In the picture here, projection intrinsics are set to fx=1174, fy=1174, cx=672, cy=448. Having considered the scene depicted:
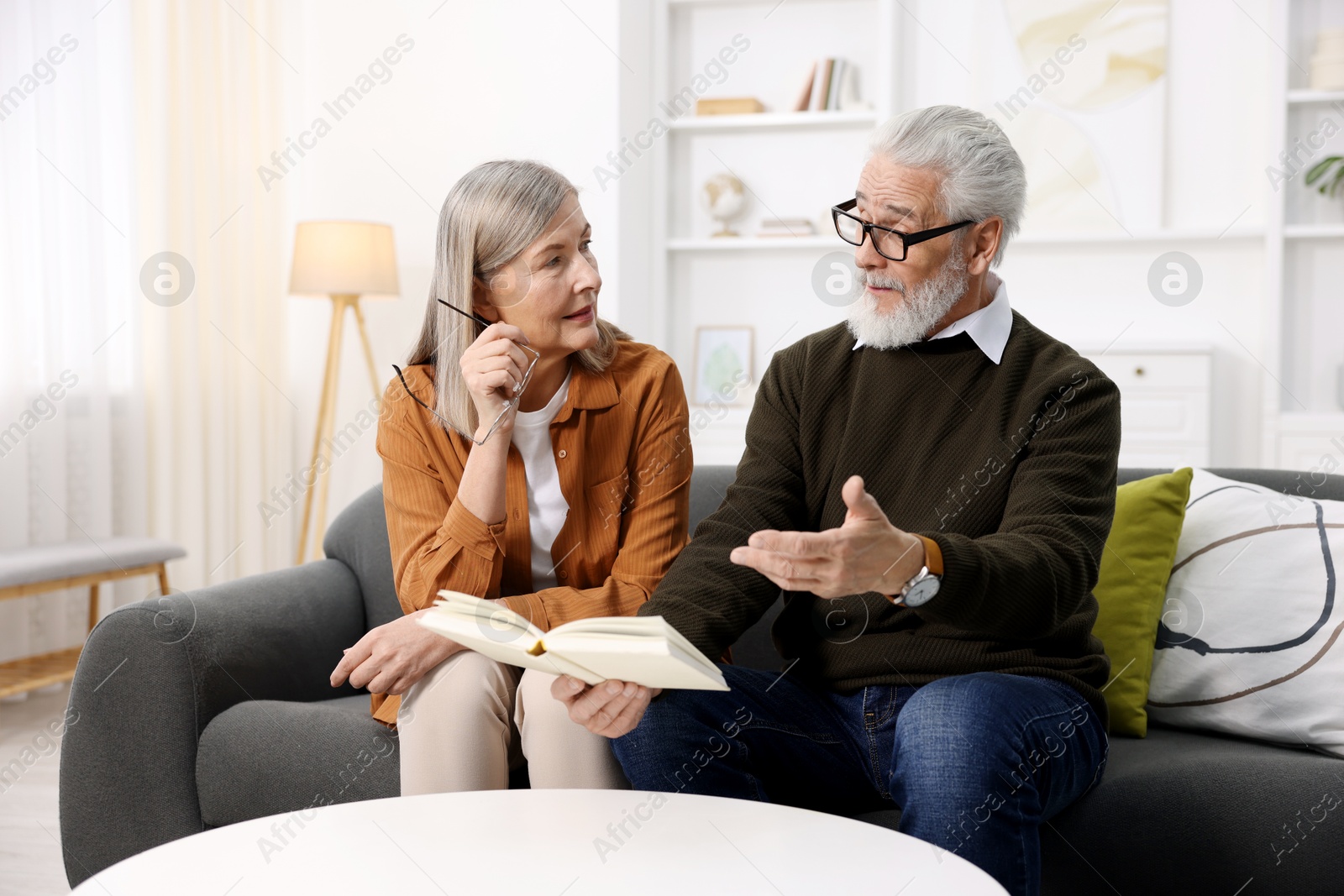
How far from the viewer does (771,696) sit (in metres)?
1.48

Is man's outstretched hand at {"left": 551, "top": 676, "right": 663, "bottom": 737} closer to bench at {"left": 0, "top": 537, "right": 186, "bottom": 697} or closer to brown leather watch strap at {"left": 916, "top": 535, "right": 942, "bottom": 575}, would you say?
brown leather watch strap at {"left": 916, "top": 535, "right": 942, "bottom": 575}

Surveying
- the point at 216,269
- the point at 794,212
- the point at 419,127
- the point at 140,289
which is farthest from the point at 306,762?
the point at 794,212

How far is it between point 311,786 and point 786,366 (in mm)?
867

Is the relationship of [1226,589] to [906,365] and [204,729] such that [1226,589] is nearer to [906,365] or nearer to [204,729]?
[906,365]

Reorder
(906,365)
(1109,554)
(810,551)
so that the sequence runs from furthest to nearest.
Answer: (1109,554) < (906,365) < (810,551)

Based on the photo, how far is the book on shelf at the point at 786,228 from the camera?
4309 mm

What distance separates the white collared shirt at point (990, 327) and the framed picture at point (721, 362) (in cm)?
277

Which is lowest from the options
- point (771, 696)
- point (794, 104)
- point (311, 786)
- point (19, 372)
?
point (311, 786)

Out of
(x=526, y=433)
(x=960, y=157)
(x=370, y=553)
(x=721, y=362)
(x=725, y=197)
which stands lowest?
(x=370, y=553)

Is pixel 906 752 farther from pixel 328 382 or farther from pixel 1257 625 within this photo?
pixel 328 382

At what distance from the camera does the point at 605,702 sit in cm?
130

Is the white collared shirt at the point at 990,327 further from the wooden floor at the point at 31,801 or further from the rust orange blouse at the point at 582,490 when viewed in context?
the wooden floor at the point at 31,801

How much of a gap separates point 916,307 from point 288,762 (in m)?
1.05

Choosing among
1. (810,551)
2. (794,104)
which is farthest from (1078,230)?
(810,551)
